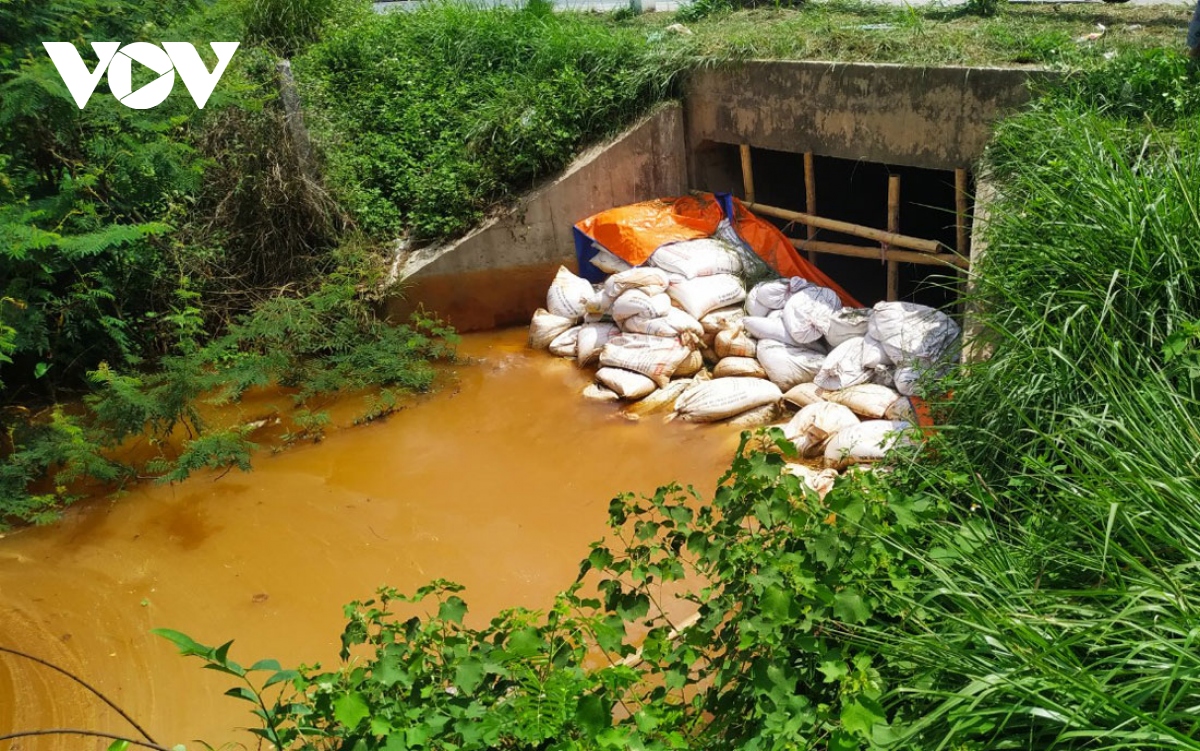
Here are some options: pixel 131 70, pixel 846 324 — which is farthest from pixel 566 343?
pixel 131 70

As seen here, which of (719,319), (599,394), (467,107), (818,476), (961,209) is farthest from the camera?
(467,107)

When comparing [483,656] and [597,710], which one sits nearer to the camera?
[597,710]

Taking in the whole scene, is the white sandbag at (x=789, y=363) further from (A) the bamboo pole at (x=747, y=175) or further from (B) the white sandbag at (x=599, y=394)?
(A) the bamboo pole at (x=747, y=175)

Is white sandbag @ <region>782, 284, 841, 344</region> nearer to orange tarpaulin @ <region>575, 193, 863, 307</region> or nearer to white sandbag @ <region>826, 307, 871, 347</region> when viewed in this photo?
white sandbag @ <region>826, 307, 871, 347</region>

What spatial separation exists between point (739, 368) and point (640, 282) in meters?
1.01

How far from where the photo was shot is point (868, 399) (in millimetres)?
5617

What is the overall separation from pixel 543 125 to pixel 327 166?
175 cm

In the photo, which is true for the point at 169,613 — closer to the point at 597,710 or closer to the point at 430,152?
the point at 597,710

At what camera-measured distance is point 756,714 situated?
2221mm

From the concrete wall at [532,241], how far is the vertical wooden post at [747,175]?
1.83 ft

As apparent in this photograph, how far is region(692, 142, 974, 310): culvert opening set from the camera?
7480 millimetres

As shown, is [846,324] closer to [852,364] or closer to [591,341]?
[852,364]

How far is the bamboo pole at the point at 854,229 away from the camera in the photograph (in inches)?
259

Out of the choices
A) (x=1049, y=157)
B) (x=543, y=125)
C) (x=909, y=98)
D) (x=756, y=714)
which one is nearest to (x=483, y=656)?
(x=756, y=714)
